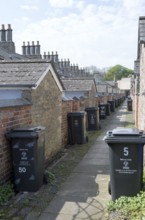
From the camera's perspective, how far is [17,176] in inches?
256

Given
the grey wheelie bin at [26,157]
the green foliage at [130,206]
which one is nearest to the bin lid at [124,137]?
the green foliage at [130,206]

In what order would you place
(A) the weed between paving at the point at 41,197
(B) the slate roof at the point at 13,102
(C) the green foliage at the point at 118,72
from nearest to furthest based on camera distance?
(A) the weed between paving at the point at 41,197 < (B) the slate roof at the point at 13,102 < (C) the green foliage at the point at 118,72

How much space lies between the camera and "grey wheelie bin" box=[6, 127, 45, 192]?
639 cm

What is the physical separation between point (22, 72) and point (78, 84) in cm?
1320

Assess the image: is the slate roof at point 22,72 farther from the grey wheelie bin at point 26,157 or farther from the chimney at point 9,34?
the chimney at point 9,34

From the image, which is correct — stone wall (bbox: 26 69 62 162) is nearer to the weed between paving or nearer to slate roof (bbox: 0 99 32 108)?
slate roof (bbox: 0 99 32 108)

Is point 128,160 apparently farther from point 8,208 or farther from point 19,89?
point 19,89

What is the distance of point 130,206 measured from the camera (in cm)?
537

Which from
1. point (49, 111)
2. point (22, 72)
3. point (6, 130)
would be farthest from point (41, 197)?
point (49, 111)

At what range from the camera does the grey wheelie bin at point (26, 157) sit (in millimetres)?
6387

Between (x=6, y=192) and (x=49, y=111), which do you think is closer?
(x=6, y=192)

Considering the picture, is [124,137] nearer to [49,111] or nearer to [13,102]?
[13,102]

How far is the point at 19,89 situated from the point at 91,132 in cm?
880

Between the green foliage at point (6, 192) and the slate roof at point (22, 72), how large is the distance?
90.1 inches
